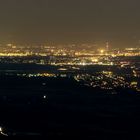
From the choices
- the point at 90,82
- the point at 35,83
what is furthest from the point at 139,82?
the point at 35,83

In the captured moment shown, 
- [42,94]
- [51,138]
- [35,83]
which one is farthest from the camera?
[35,83]

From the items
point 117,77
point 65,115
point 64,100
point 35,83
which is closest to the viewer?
point 65,115

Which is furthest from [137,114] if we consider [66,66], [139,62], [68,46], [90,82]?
[68,46]

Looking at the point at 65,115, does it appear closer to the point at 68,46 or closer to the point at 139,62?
the point at 139,62

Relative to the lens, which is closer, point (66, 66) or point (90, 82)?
point (90, 82)

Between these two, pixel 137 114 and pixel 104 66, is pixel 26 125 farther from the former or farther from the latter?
pixel 104 66

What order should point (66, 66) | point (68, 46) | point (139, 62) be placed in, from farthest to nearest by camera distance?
point (68, 46), point (139, 62), point (66, 66)
